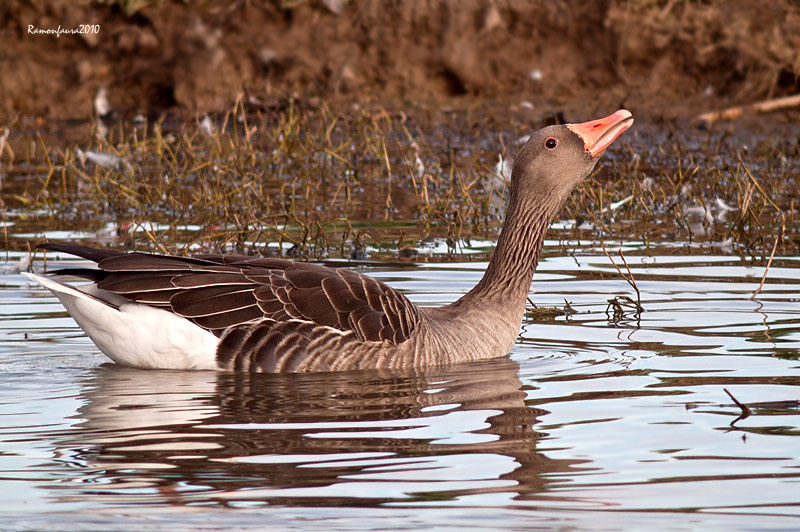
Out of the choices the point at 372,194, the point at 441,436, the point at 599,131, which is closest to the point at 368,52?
the point at 372,194

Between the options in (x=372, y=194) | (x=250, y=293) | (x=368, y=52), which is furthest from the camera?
(x=368, y=52)

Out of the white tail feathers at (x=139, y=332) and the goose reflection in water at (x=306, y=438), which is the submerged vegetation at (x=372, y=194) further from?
the goose reflection in water at (x=306, y=438)

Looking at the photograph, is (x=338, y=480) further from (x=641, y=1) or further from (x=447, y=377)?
(x=641, y=1)

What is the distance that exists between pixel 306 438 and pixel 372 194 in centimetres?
869

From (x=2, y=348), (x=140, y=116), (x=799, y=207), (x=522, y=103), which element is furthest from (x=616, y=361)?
(x=140, y=116)

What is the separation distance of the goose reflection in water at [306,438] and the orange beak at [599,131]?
60.2 inches

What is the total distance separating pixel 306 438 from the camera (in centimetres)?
566

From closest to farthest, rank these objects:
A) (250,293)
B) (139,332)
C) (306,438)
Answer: (306,438) < (139,332) < (250,293)

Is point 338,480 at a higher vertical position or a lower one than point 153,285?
lower

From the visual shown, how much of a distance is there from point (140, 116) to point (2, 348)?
1201 centimetres

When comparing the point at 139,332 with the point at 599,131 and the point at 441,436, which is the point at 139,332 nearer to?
the point at 441,436

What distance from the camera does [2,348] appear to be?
25.2 ft

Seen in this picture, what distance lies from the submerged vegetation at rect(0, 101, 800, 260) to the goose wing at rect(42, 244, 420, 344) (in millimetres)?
1873

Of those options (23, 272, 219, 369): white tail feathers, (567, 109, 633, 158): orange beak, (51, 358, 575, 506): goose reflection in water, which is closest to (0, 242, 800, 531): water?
(51, 358, 575, 506): goose reflection in water
